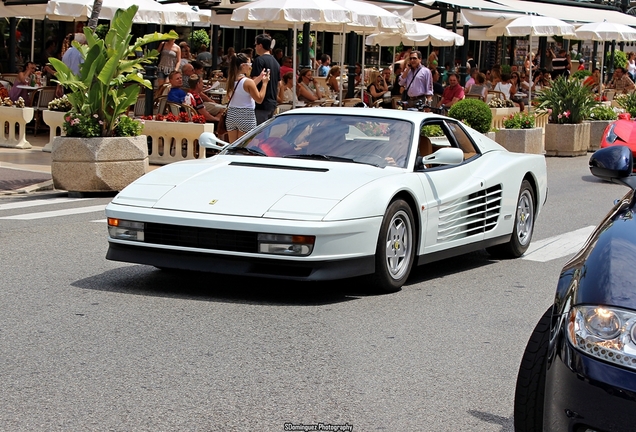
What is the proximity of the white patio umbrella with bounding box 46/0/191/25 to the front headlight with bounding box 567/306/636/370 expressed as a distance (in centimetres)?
1497

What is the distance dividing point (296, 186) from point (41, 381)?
2.67 meters

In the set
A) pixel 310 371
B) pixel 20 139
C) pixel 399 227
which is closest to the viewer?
pixel 310 371

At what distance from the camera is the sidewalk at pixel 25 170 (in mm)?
13338

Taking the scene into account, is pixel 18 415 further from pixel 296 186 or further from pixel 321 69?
pixel 321 69

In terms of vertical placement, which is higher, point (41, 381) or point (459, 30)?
point (459, 30)

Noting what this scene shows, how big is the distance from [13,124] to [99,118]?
227 inches

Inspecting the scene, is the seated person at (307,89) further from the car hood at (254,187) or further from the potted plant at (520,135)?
the car hood at (254,187)

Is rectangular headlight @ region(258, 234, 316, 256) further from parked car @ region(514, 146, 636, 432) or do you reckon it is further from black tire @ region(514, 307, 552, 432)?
parked car @ region(514, 146, 636, 432)

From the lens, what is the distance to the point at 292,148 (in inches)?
321

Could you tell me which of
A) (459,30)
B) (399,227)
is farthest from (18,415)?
(459,30)

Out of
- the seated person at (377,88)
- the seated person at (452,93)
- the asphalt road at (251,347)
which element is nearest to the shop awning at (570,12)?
the seated person at (377,88)

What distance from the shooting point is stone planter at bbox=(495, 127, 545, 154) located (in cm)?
1955

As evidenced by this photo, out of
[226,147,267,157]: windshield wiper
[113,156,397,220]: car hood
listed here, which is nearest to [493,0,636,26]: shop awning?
[226,147,267,157]: windshield wiper

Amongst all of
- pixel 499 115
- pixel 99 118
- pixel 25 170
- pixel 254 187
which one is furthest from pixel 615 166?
pixel 499 115
